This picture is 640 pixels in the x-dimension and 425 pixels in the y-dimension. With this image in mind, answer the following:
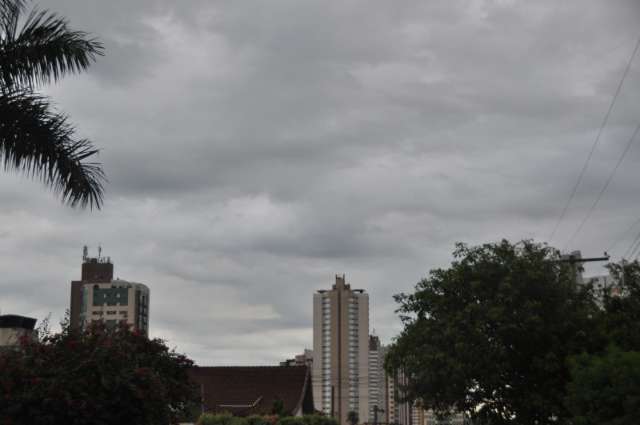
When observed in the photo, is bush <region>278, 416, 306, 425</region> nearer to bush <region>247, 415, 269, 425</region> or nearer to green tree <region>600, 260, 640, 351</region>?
bush <region>247, 415, 269, 425</region>

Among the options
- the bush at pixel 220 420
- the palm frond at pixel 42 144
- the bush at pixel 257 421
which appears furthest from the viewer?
the bush at pixel 257 421

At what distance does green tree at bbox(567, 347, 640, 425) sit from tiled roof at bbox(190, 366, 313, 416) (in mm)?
54402

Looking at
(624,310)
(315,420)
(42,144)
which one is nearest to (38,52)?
(42,144)

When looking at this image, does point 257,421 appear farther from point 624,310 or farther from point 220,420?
point 624,310

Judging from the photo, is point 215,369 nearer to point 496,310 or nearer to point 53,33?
point 496,310

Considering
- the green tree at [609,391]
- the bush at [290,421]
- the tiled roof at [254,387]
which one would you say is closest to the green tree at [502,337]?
the green tree at [609,391]

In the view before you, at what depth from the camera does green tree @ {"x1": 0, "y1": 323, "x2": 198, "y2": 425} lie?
1920cm

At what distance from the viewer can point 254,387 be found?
85312 millimetres

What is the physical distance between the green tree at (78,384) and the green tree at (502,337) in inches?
683

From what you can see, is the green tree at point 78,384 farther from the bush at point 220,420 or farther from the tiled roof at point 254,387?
the tiled roof at point 254,387

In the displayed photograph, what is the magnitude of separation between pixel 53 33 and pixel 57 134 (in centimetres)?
151

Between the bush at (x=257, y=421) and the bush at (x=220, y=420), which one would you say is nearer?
the bush at (x=220, y=420)

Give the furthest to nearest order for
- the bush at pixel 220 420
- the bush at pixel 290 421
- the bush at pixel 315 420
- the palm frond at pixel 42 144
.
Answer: the bush at pixel 315 420, the bush at pixel 290 421, the bush at pixel 220 420, the palm frond at pixel 42 144

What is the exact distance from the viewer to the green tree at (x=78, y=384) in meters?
19.2
